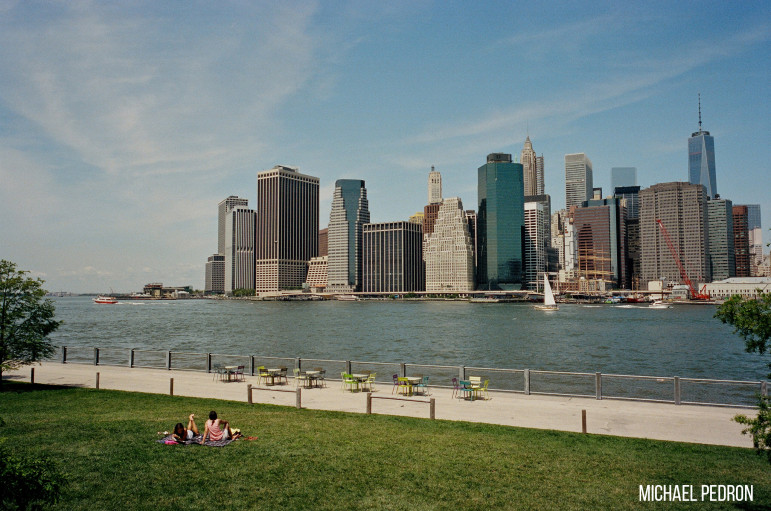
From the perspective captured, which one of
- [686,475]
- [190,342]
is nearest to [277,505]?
[686,475]

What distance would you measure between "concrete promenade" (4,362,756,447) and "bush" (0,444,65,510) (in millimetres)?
13978

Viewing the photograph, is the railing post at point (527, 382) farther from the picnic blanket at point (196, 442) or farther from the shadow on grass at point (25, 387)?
the shadow on grass at point (25, 387)

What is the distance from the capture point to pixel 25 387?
23391mm

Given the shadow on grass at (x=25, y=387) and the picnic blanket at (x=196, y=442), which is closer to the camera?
the picnic blanket at (x=196, y=442)

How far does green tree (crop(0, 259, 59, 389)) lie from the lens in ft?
76.9

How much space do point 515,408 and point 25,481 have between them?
56.4ft

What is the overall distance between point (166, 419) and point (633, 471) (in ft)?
45.5

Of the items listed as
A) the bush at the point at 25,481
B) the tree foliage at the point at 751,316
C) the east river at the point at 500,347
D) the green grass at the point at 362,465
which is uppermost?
the tree foliage at the point at 751,316

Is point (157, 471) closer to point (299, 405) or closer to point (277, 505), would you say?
point (277, 505)

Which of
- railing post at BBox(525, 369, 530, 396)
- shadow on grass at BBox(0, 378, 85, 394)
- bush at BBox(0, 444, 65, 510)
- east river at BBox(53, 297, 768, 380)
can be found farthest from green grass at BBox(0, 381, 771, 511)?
east river at BBox(53, 297, 768, 380)

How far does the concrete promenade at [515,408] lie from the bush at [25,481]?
13978 millimetres

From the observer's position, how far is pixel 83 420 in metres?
16.8

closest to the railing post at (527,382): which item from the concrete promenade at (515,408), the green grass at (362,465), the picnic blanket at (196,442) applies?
the concrete promenade at (515,408)

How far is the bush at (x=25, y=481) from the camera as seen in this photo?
18.8 ft
